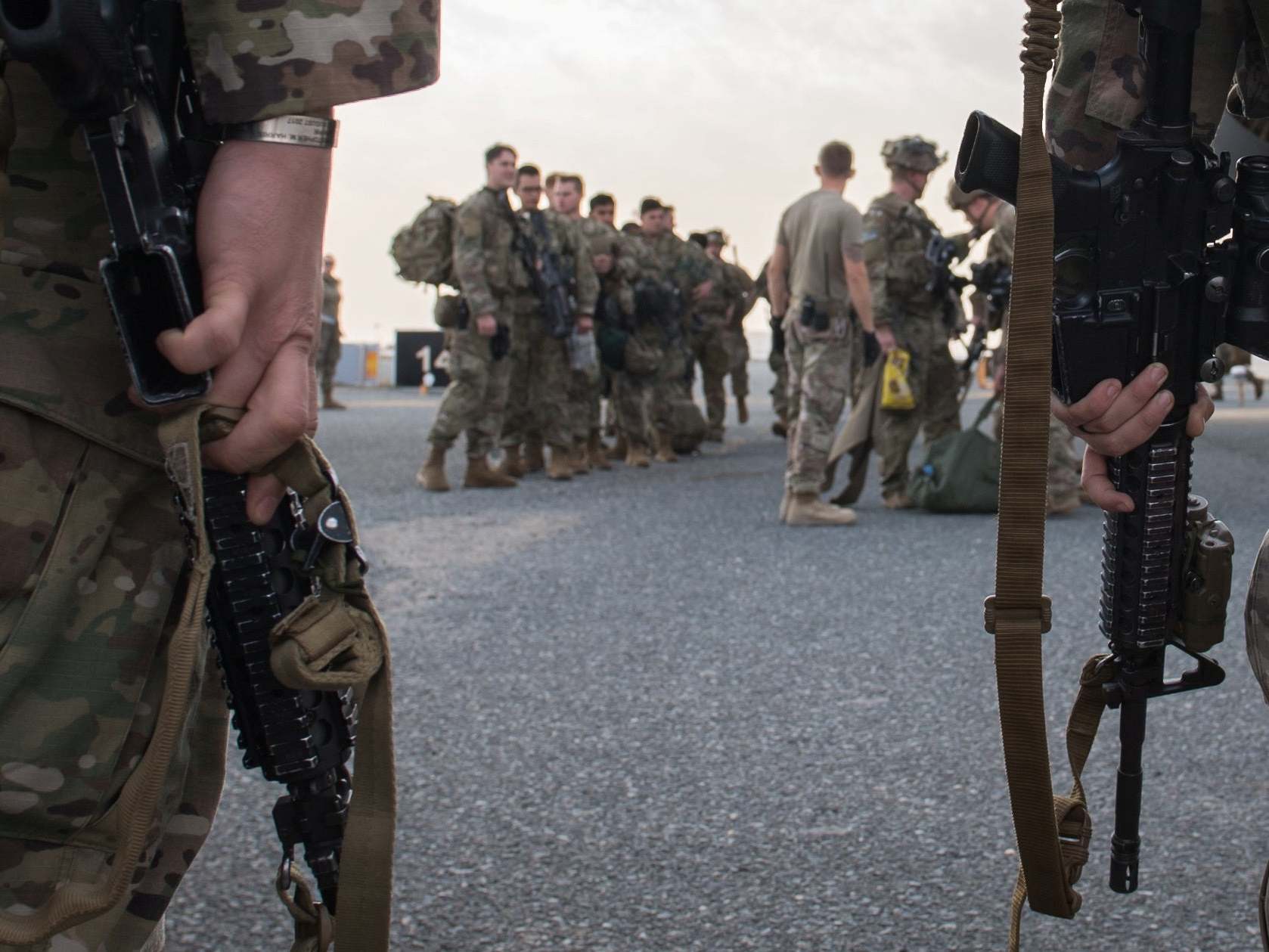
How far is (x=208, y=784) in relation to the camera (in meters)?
1.29

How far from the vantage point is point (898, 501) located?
7.63 metres

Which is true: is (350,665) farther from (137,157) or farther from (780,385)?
(780,385)

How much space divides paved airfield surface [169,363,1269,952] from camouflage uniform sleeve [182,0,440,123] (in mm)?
1476

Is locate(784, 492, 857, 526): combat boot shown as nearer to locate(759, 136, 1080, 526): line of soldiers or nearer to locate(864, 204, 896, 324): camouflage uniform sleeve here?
locate(759, 136, 1080, 526): line of soldiers

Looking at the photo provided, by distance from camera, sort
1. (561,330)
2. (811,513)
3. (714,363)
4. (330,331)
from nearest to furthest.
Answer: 1. (811,513)
2. (561,330)
3. (714,363)
4. (330,331)

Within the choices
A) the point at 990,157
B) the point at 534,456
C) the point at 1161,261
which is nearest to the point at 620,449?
the point at 534,456

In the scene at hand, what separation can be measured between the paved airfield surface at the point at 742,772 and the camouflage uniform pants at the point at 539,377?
11.5ft

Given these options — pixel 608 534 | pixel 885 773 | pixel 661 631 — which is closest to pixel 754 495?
pixel 608 534

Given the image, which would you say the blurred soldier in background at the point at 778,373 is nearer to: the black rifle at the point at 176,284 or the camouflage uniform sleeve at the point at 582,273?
the camouflage uniform sleeve at the point at 582,273

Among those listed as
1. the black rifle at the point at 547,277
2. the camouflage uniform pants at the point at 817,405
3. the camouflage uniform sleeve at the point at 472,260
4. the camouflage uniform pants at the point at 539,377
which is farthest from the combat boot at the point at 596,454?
the camouflage uniform pants at the point at 817,405

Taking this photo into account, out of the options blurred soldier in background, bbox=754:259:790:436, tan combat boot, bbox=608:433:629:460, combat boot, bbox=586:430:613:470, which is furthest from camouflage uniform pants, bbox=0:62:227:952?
blurred soldier in background, bbox=754:259:790:436

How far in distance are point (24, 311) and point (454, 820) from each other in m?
1.81

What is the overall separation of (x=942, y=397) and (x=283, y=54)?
679cm

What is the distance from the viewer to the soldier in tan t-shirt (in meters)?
6.76
